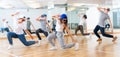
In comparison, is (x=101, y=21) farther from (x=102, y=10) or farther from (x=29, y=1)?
(x=29, y=1)

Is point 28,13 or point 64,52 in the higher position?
point 28,13

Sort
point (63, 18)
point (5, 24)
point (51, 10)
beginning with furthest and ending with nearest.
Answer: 1. point (51, 10)
2. point (5, 24)
3. point (63, 18)

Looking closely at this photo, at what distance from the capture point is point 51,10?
39.4ft

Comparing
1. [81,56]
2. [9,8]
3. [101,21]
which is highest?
[9,8]

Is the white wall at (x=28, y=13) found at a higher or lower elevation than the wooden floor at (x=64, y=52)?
higher

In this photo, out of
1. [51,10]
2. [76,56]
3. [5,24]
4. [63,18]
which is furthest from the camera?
[51,10]

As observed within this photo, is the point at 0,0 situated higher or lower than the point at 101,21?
higher

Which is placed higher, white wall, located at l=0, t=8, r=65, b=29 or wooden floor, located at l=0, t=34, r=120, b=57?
white wall, located at l=0, t=8, r=65, b=29

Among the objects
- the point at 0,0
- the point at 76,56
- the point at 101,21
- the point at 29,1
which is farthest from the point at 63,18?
the point at 0,0

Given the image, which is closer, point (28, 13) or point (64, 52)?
point (64, 52)

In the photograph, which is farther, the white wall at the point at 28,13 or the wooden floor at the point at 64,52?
the white wall at the point at 28,13

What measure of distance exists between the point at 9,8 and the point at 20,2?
707 millimetres

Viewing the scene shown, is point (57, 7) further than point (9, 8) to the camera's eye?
Yes

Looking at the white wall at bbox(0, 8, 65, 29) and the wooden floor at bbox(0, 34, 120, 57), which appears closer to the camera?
the wooden floor at bbox(0, 34, 120, 57)
